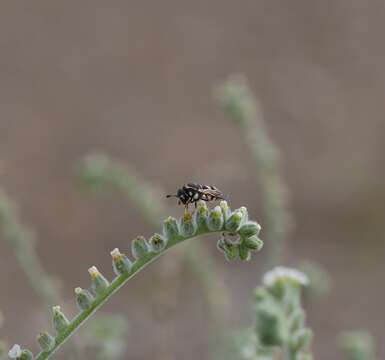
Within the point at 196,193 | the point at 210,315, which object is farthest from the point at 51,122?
the point at 196,193

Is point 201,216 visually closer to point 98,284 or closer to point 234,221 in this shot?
point 234,221

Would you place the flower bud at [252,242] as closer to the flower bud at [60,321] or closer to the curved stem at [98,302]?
the curved stem at [98,302]

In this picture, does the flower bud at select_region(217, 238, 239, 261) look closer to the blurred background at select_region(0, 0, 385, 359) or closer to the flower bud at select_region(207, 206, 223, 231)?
the flower bud at select_region(207, 206, 223, 231)

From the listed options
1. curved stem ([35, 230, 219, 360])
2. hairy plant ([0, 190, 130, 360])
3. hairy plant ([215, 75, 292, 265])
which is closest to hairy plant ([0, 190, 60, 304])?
hairy plant ([0, 190, 130, 360])

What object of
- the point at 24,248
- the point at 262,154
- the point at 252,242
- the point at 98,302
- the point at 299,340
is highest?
the point at 24,248

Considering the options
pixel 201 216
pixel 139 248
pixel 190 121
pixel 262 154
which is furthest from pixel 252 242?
pixel 190 121

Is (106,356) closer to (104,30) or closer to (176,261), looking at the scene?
(176,261)
